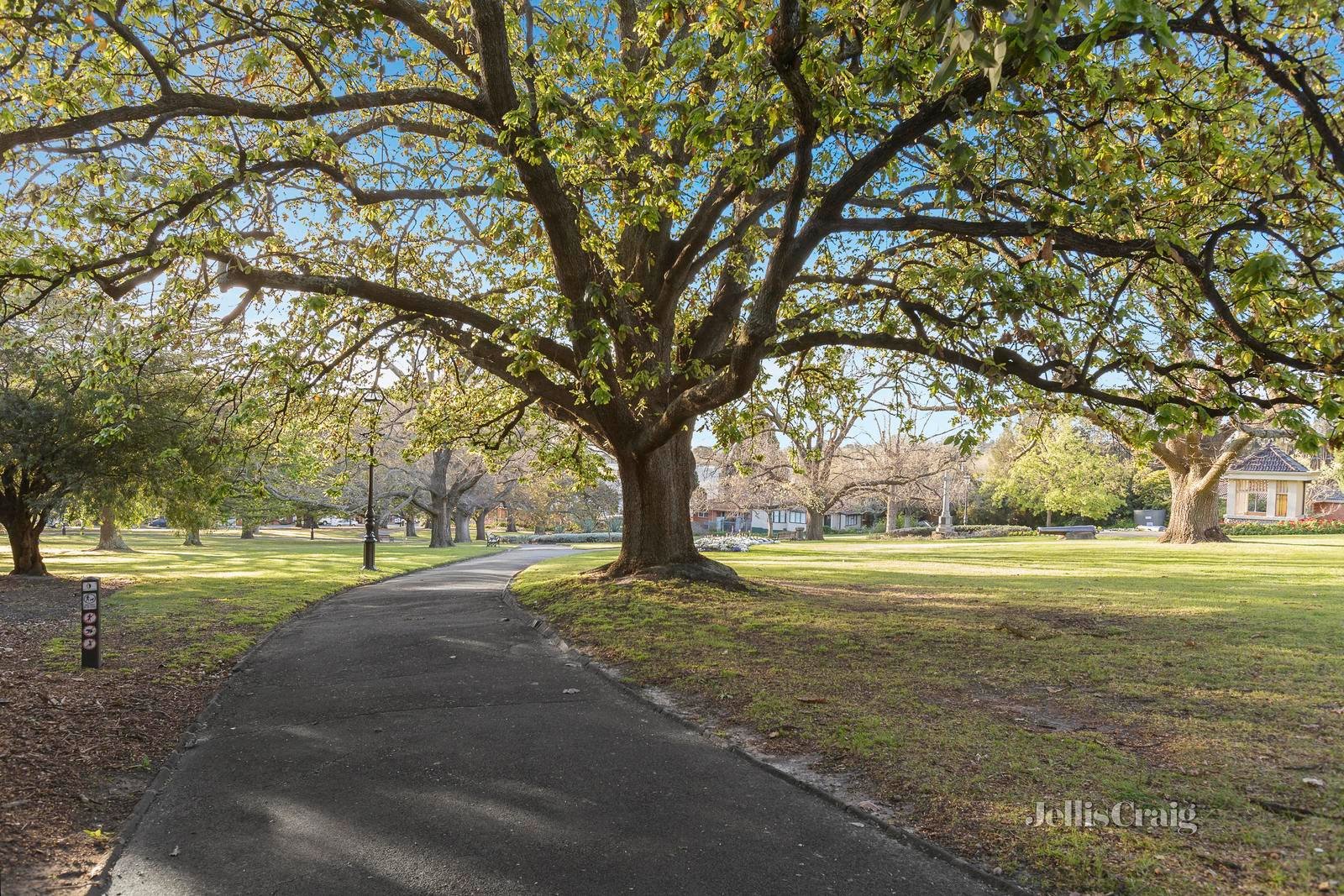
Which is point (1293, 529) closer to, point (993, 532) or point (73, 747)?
point (993, 532)

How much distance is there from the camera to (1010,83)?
646 cm

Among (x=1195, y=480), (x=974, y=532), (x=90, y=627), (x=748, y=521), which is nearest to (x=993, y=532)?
(x=974, y=532)

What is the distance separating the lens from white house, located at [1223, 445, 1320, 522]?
195ft

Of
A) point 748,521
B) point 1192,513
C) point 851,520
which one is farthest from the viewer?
point 851,520

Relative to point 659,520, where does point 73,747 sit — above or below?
below

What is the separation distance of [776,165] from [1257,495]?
7127cm

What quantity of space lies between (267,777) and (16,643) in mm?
7909

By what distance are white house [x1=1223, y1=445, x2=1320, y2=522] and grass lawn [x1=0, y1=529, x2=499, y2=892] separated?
68.1 meters

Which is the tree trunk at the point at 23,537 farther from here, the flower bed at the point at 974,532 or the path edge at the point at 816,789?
the flower bed at the point at 974,532

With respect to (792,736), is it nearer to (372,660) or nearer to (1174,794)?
(1174,794)

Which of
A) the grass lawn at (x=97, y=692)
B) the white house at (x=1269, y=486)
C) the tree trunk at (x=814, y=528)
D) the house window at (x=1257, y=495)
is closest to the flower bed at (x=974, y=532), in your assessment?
the tree trunk at (x=814, y=528)

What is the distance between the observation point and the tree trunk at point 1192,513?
32.0 metres

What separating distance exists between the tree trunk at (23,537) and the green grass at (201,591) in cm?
103

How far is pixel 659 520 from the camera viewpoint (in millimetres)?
14883
